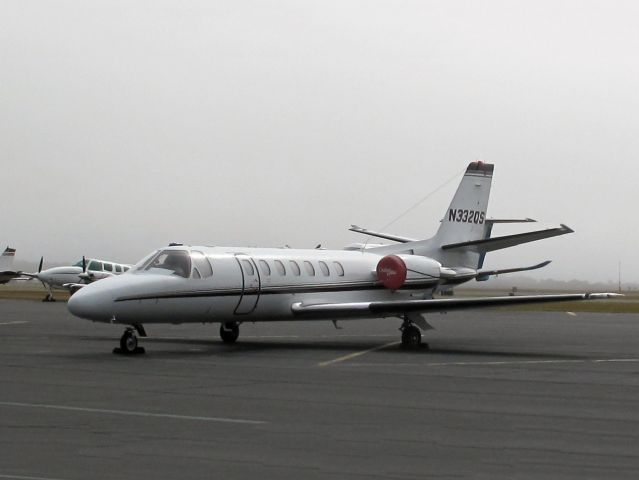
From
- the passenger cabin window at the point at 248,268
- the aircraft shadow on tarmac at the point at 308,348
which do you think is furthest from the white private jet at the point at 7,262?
the passenger cabin window at the point at 248,268

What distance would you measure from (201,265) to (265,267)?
2262mm

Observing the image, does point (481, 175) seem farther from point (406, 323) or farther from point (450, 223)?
point (406, 323)

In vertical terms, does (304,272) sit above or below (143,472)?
above

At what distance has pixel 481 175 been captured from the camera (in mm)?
31844

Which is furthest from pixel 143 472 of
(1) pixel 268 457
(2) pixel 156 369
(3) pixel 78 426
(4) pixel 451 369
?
(4) pixel 451 369

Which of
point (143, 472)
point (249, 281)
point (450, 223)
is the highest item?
point (450, 223)

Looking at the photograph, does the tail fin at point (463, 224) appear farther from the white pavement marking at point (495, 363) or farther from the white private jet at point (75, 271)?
the white private jet at point (75, 271)


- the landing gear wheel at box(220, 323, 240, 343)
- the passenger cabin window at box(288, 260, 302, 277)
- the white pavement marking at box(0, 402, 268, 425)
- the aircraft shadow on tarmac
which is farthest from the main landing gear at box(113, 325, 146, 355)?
the white pavement marking at box(0, 402, 268, 425)

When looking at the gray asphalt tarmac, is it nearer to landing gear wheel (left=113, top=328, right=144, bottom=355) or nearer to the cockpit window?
landing gear wheel (left=113, top=328, right=144, bottom=355)

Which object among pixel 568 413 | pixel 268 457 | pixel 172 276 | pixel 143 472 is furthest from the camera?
pixel 172 276

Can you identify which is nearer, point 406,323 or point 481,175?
point 406,323

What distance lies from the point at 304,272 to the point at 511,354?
580 cm

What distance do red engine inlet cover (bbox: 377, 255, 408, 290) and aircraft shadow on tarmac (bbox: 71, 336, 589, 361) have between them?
5.23 ft

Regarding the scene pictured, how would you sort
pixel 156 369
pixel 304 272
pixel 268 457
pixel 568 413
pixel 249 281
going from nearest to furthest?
pixel 268 457
pixel 568 413
pixel 156 369
pixel 249 281
pixel 304 272
